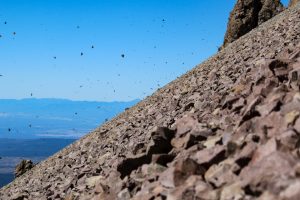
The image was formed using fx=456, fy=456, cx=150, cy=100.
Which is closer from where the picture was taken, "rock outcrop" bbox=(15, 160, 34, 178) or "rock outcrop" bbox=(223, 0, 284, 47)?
"rock outcrop" bbox=(15, 160, 34, 178)

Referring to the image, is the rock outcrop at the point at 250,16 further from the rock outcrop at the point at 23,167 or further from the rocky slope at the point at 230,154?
the rocky slope at the point at 230,154

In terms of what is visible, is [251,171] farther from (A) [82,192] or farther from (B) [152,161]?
(A) [82,192]

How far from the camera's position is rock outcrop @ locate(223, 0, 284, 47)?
90.4 metres

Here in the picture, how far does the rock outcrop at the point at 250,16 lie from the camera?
90.4 metres

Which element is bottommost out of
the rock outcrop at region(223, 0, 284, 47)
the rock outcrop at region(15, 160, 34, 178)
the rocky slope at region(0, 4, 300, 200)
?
the rocky slope at region(0, 4, 300, 200)

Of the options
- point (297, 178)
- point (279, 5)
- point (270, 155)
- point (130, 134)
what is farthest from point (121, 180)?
point (279, 5)

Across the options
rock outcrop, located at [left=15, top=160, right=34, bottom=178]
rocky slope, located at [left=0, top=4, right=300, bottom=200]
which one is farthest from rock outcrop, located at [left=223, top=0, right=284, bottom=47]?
rocky slope, located at [left=0, top=4, right=300, bottom=200]

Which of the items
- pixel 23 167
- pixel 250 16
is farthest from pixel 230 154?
pixel 250 16

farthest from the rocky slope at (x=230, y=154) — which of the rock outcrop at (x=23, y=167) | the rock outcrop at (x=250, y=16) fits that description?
the rock outcrop at (x=250, y=16)

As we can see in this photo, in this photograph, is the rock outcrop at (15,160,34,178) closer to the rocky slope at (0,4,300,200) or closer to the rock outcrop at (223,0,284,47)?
the rocky slope at (0,4,300,200)

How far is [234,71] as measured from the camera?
23.4m

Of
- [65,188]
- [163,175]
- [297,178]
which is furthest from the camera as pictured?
[65,188]

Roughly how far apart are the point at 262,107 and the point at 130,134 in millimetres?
13410

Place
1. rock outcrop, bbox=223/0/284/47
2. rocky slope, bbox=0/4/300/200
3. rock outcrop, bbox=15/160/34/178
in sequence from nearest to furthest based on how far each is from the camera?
rocky slope, bbox=0/4/300/200 → rock outcrop, bbox=15/160/34/178 → rock outcrop, bbox=223/0/284/47
